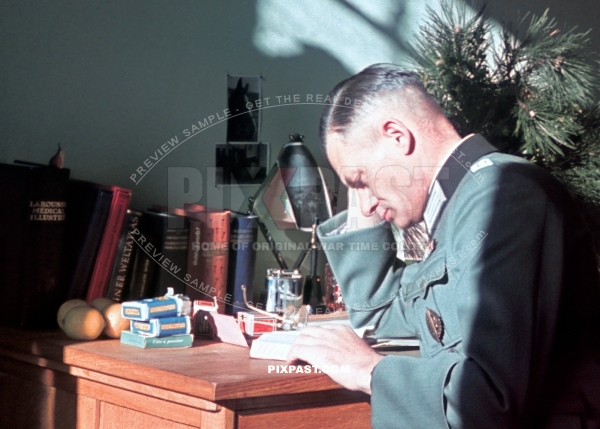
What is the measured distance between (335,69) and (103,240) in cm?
65

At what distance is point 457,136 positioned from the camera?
3.88 ft

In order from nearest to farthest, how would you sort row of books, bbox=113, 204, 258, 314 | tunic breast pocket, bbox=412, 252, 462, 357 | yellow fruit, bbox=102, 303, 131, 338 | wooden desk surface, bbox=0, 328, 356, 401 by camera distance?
wooden desk surface, bbox=0, 328, 356, 401
tunic breast pocket, bbox=412, 252, 462, 357
yellow fruit, bbox=102, 303, 131, 338
row of books, bbox=113, 204, 258, 314

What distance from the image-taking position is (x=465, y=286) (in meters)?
0.97

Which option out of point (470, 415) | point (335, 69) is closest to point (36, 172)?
point (335, 69)

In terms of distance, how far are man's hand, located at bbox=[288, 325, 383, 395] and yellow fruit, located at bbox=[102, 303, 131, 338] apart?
0.31 m

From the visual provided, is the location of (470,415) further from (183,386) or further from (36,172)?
(36,172)

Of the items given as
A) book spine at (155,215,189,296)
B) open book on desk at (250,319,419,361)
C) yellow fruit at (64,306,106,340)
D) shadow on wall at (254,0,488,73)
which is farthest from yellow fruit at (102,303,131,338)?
shadow on wall at (254,0,488,73)

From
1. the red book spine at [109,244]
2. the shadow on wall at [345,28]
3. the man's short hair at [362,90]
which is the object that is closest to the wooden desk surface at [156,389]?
the red book spine at [109,244]

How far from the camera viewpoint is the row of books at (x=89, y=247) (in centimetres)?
119

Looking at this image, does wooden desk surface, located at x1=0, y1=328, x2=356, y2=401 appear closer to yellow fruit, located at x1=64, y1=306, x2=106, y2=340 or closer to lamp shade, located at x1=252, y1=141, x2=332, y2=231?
yellow fruit, located at x1=64, y1=306, x2=106, y2=340

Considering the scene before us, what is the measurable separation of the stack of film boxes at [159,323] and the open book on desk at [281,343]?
123mm

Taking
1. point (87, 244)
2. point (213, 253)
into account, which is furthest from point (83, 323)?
point (213, 253)

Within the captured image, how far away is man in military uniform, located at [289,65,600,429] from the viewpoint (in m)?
0.93

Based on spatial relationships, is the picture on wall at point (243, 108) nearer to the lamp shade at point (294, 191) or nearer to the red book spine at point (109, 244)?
the lamp shade at point (294, 191)
